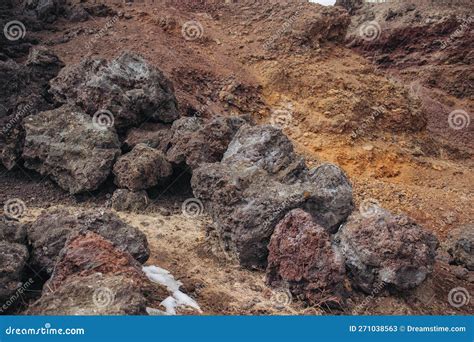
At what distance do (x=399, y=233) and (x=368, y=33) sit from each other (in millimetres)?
19198

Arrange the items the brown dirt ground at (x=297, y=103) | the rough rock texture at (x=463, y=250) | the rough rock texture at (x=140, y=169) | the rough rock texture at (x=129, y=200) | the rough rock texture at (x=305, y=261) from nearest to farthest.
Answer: the rough rock texture at (x=305, y=261)
the rough rock texture at (x=463, y=250)
the rough rock texture at (x=129, y=200)
the rough rock texture at (x=140, y=169)
the brown dirt ground at (x=297, y=103)

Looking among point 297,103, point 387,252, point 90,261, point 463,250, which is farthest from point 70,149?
point 463,250

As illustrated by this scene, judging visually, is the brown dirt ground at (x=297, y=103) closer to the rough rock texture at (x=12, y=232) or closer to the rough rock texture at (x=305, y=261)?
the rough rock texture at (x=305, y=261)

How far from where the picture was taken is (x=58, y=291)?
513cm

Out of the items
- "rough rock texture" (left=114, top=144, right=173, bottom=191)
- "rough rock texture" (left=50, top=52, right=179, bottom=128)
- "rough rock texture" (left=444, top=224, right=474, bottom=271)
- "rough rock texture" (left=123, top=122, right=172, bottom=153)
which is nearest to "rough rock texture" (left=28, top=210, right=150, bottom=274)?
"rough rock texture" (left=114, top=144, right=173, bottom=191)

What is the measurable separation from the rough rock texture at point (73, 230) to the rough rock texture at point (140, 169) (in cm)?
242

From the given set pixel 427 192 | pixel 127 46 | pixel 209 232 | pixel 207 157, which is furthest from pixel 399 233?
pixel 127 46

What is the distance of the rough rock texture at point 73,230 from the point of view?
655 cm

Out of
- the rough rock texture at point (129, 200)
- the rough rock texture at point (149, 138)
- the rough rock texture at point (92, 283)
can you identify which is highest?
the rough rock texture at point (149, 138)

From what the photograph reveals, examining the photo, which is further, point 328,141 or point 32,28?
point 32,28

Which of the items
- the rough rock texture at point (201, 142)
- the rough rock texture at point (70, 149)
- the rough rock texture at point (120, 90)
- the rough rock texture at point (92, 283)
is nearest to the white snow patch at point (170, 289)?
the rough rock texture at point (92, 283)

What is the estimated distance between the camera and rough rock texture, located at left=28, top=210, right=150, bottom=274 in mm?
6555

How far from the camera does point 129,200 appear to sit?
30.7 ft

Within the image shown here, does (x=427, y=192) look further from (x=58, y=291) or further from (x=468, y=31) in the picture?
(x=468, y=31)
